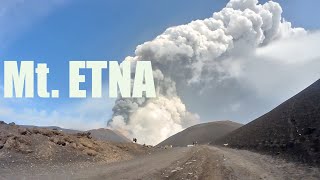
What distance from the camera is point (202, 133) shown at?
161750 mm

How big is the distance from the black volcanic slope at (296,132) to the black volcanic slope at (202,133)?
9651 centimetres

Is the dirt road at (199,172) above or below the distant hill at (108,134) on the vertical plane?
below

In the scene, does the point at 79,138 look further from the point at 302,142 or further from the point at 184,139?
the point at 184,139

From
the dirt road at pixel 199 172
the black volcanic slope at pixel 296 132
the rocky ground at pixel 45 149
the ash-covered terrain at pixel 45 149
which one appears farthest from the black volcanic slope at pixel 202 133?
the dirt road at pixel 199 172

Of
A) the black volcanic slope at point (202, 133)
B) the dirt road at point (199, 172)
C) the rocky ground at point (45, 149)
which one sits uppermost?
the black volcanic slope at point (202, 133)

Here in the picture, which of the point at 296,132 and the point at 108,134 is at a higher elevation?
the point at 108,134

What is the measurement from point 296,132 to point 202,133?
12184cm

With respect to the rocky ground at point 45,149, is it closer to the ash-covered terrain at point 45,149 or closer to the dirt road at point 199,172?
the ash-covered terrain at point 45,149

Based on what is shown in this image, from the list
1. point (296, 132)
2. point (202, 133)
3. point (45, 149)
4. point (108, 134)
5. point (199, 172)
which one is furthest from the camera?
point (202, 133)

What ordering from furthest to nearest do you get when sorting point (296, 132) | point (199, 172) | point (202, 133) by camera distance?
point (202, 133)
point (296, 132)
point (199, 172)

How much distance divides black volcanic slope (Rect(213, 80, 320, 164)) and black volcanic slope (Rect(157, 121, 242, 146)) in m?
96.5

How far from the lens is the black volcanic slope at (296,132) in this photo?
3378cm

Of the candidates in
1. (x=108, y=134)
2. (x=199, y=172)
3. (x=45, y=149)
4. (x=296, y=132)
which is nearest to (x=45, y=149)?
(x=45, y=149)

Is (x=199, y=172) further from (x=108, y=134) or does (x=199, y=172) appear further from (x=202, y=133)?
(x=202, y=133)
